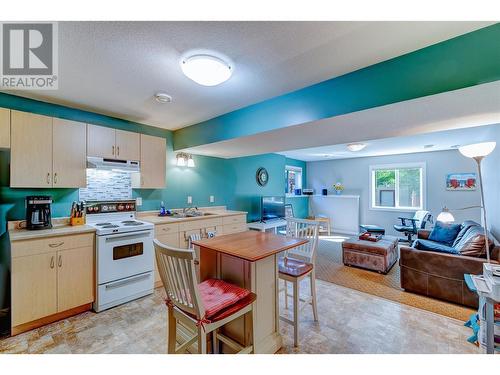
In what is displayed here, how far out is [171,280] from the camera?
1348mm

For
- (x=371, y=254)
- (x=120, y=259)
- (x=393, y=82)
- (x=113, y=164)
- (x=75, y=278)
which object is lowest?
(x=371, y=254)

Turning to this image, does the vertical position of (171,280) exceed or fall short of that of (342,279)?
it exceeds it

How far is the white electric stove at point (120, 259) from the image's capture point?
7.96ft

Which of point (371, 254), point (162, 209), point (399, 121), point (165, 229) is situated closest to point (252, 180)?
point (162, 209)

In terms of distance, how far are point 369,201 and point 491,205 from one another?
9.46 ft

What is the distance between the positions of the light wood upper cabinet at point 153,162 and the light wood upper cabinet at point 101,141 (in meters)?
0.40

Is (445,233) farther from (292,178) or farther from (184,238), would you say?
(184,238)

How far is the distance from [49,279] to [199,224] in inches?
69.7

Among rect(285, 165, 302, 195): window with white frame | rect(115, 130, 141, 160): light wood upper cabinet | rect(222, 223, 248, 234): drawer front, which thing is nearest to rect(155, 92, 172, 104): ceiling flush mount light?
rect(115, 130, 141, 160): light wood upper cabinet

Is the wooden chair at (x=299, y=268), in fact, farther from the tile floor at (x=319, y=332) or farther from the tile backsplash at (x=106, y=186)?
the tile backsplash at (x=106, y=186)

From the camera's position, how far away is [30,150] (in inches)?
90.2

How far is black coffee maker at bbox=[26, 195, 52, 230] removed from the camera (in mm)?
2332
